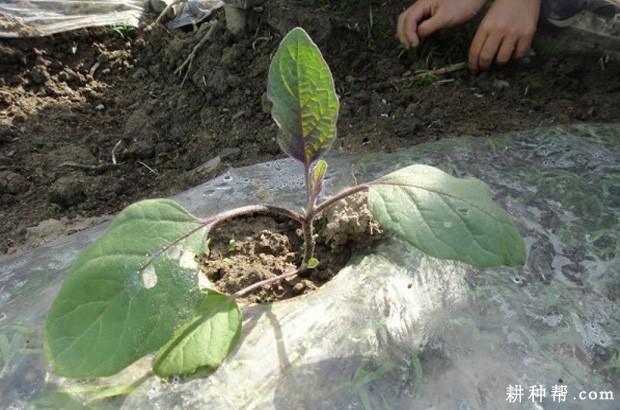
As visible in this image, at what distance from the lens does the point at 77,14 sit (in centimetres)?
230

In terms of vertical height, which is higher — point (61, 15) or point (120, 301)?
point (61, 15)

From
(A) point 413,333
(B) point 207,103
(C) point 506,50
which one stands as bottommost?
(A) point 413,333

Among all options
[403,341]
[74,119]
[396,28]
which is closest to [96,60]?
[74,119]

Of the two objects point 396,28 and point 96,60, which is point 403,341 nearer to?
point 396,28

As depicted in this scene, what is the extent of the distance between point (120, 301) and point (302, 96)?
0.46m

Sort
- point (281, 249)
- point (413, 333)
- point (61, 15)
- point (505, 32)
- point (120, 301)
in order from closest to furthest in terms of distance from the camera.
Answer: point (120, 301), point (413, 333), point (281, 249), point (505, 32), point (61, 15)

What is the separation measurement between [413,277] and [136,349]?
1.71 ft

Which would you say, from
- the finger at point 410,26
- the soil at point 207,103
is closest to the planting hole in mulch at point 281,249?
the soil at point 207,103

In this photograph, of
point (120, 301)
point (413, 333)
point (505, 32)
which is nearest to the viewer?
point (120, 301)

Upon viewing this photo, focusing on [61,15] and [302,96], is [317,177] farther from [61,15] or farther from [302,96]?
[61,15]

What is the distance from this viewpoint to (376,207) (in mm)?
951

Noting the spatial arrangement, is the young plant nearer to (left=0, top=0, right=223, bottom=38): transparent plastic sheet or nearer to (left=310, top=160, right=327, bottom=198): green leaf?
(left=310, top=160, right=327, bottom=198): green leaf

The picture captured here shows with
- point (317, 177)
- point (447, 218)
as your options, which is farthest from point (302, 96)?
point (447, 218)

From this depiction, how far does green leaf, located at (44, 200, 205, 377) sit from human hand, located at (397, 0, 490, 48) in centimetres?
132
